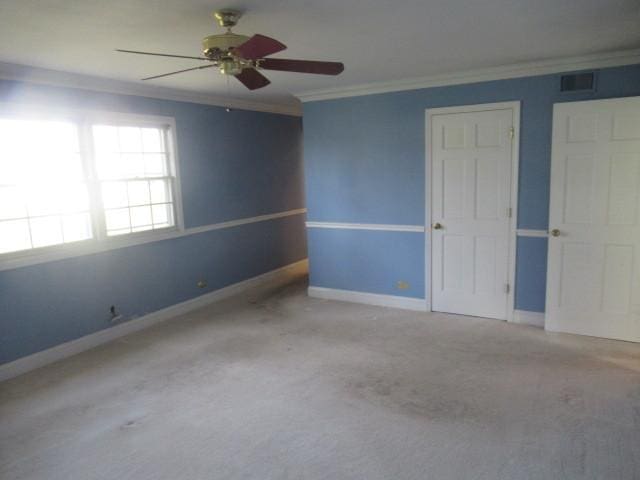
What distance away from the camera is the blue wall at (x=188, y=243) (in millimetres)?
3830

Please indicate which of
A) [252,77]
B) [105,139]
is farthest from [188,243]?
[252,77]

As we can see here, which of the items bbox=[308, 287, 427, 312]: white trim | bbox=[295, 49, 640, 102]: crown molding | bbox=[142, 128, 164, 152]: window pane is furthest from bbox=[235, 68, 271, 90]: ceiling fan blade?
bbox=[308, 287, 427, 312]: white trim

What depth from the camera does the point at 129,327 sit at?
4637 millimetres

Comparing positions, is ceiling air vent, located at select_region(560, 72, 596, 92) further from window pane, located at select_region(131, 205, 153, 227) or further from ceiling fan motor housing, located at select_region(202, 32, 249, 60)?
window pane, located at select_region(131, 205, 153, 227)

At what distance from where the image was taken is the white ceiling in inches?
97.6

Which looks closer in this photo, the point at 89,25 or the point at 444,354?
the point at 89,25

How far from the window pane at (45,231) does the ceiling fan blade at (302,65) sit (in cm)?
253

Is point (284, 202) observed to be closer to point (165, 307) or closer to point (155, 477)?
point (165, 307)

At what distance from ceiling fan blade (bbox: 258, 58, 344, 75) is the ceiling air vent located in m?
2.55

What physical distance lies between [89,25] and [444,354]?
345 centimetres

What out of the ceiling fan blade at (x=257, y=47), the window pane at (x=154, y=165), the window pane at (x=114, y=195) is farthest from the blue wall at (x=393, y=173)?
the ceiling fan blade at (x=257, y=47)

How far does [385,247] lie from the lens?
17.0 feet

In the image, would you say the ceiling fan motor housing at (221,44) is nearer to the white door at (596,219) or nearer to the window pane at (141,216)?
the window pane at (141,216)

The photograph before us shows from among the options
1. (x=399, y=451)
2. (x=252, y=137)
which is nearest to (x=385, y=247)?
(x=252, y=137)
